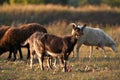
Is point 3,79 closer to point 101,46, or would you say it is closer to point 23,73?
point 23,73

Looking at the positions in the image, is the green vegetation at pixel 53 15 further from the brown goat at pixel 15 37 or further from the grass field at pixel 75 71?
the grass field at pixel 75 71

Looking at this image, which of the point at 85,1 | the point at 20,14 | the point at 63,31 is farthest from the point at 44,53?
the point at 85,1

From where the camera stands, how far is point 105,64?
18953mm

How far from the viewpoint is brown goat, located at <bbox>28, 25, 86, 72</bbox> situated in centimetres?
1692

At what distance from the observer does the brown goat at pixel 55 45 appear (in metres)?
16.9

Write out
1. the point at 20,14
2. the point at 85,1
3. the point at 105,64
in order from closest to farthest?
the point at 105,64, the point at 20,14, the point at 85,1

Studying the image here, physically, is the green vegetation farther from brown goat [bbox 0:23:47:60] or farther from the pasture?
the pasture

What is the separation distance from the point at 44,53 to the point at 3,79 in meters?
2.27

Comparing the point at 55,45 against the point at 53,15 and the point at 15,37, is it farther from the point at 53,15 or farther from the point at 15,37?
the point at 53,15

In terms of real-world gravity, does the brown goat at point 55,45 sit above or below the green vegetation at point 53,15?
above

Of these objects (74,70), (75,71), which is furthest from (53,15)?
(75,71)

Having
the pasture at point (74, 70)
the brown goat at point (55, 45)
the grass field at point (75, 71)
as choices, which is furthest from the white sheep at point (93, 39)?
the brown goat at point (55, 45)

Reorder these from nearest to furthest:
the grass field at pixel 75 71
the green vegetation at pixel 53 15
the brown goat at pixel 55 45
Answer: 1. the grass field at pixel 75 71
2. the brown goat at pixel 55 45
3. the green vegetation at pixel 53 15

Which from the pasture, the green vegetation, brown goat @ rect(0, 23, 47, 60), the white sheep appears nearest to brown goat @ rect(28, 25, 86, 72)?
the pasture
